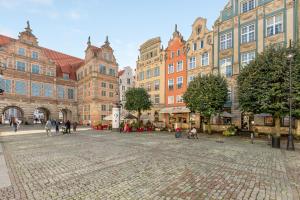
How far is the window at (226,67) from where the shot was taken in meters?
26.1

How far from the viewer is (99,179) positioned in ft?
21.1

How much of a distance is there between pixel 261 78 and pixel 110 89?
130 ft

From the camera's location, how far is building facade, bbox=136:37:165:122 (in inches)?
1430

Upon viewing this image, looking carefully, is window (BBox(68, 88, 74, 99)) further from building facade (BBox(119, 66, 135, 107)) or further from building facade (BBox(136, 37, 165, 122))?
building facade (BBox(136, 37, 165, 122))

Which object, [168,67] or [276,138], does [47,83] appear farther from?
[276,138]

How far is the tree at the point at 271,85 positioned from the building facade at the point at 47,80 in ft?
121

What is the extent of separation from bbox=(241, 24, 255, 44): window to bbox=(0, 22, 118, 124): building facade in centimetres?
3392

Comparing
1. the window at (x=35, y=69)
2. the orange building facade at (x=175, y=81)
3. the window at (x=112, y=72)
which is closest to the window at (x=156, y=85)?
the orange building facade at (x=175, y=81)

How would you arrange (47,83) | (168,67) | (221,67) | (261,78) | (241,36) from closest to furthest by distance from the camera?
(261,78) < (241,36) < (221,67) < (168,67) < (47,83)

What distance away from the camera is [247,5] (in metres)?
24.9

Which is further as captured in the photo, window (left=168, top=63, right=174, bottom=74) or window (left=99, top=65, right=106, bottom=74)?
window (left=99, top=65, right=106, bottom=74)

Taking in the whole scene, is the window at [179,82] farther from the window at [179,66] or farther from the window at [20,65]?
the window at [20,65]

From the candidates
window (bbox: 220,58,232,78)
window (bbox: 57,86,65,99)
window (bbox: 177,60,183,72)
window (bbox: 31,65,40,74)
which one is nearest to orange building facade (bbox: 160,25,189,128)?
window (bbox: 177,60,183,72)

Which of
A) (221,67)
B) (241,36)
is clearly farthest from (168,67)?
(241,36)
